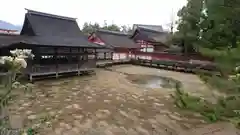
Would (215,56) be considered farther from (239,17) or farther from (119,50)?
(119,50)

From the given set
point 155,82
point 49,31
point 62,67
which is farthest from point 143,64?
point 49,31

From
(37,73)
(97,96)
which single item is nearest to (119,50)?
(37,73)

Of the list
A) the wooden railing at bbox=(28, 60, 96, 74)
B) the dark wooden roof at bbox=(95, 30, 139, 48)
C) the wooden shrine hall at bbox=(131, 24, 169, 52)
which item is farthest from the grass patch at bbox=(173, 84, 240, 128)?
the wooden shrine hall at bbox=(131, 24, 169, 52)

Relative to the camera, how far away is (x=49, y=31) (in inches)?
559

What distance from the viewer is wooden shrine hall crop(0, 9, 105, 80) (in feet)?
36.8

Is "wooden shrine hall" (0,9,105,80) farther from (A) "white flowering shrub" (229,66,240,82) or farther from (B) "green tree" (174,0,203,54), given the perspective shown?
(A) "white flowering shrub" (229,66,240,82)

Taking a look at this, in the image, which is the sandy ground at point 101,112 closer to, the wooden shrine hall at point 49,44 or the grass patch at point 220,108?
the wooden shrine hall at point 49,44

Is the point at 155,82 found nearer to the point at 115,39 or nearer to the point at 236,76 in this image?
the point at 236,76

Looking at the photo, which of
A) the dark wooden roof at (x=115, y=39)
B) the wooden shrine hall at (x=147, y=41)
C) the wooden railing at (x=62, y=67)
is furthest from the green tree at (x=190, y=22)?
the wooden railing at (x=62, y=67)

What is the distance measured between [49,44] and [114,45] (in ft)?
39.1

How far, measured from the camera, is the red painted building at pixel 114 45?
885 inches

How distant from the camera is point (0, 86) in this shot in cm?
236

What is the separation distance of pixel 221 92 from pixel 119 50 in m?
21.3

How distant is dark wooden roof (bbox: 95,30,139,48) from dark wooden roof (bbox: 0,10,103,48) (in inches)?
251
